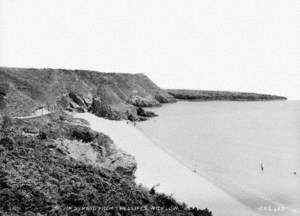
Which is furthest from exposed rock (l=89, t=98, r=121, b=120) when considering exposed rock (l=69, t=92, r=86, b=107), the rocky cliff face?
exposed rock (l=69, t=92, r=86, b=107)

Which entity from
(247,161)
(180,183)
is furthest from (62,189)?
(247,161)

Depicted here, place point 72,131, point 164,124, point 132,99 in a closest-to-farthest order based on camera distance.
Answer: point 72,131, point 164,124, point 132,99

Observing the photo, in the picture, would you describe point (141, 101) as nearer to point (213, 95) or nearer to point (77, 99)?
point (77, 99)

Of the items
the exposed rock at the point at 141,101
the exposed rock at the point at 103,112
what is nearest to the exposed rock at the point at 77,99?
the exposed rock at the point at 103,112

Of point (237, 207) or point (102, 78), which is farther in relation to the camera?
point (102, 78)

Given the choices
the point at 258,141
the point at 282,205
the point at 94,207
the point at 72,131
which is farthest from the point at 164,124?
the point at 94,207

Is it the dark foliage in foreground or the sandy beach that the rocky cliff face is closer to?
the sandy beach

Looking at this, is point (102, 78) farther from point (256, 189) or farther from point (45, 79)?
point (256, 189)
